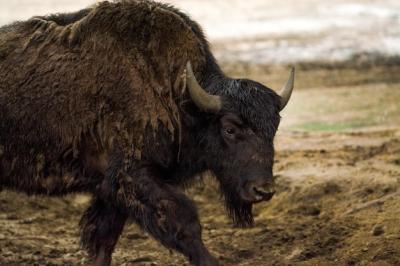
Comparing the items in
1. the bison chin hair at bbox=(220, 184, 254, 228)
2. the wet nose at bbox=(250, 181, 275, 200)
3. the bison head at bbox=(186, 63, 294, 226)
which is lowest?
the bison chin hair at bbox=(220, 184, 254, 228)

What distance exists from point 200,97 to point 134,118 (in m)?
0.46

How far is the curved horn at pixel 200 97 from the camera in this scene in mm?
5789

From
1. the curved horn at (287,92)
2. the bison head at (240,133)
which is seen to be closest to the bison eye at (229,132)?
the bison head at (240,133)

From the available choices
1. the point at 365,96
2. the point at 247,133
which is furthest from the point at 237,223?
the point at 365,96

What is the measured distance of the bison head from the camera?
18.9 feet

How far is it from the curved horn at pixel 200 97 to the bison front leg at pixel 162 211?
582mm

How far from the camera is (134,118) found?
5855 mm

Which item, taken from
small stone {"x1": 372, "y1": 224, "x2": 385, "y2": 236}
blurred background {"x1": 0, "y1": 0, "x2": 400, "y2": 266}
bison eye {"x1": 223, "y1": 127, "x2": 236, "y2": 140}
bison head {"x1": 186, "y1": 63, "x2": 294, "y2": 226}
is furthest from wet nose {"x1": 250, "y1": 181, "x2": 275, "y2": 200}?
small stone {"x1": 372, "y1": 224, "x2": 385, "y2": 236}

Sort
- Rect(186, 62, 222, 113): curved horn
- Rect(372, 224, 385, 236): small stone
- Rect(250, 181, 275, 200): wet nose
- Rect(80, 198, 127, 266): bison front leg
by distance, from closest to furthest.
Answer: Rect(250, 181, 275, 200): wet nose < Rect(186, 62, 222, 113): curved horn < Rect(80, 198, 127, 266): bison front leg < Rect(372, 224, 385, 236): small stone

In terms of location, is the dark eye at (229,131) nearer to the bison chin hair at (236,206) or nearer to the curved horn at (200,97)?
the curved horn at (200,97)

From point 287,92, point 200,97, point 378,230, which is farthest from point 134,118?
point 378,230

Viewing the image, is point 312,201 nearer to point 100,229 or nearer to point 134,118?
point 100,229

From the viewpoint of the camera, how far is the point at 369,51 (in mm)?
19656

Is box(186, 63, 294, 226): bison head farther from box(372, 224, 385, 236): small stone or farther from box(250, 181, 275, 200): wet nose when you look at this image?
box(372, 224, 385, 236): small stone
